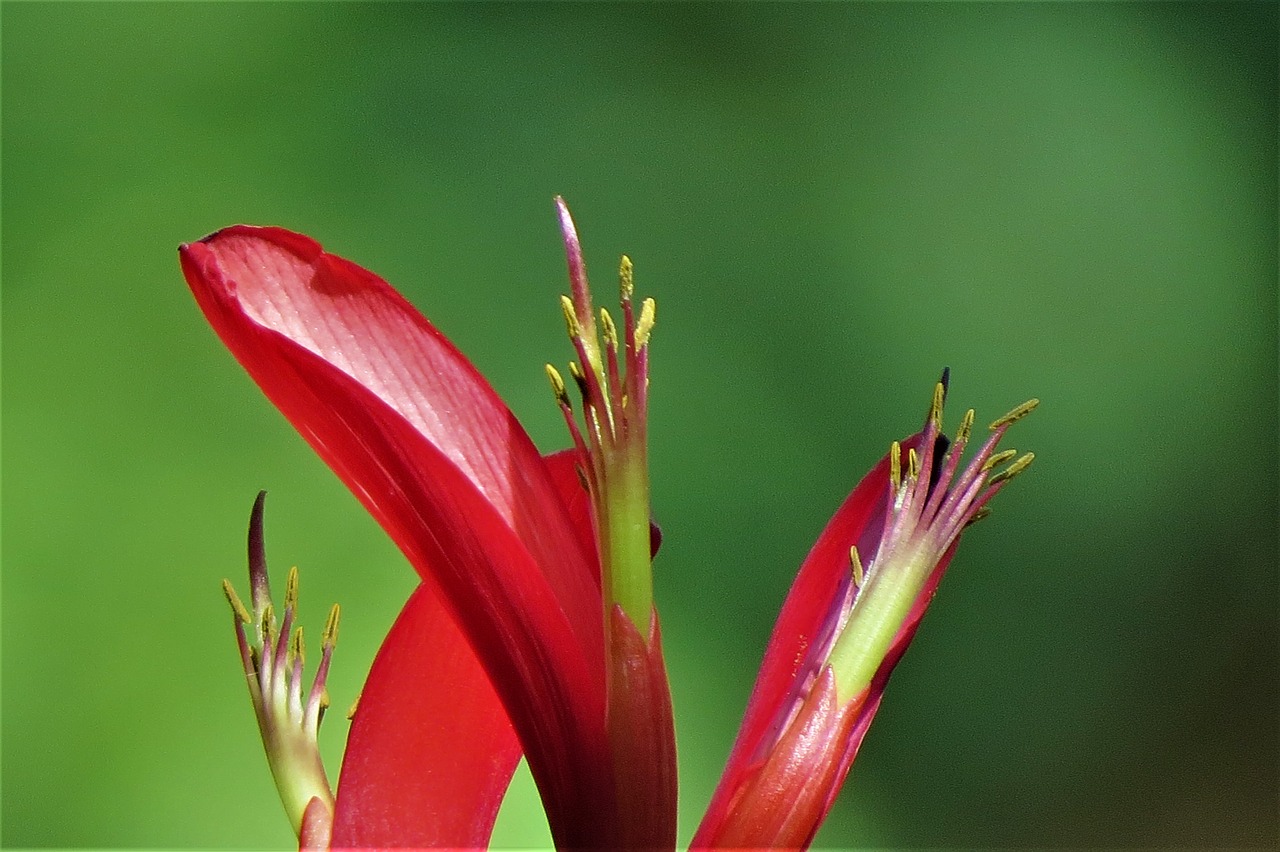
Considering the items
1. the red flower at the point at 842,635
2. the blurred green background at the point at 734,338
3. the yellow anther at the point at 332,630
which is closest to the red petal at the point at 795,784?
the red flower at the point at 842,635

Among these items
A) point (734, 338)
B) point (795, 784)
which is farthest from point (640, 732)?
point (734, 338)

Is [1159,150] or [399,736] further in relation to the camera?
[1159,150]

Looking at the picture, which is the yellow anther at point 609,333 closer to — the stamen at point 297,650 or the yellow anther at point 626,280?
the yellow anther at point 626,280

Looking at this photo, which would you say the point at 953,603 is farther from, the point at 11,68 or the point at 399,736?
the point at 11,68

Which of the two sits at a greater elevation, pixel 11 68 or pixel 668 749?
pixel 11 68

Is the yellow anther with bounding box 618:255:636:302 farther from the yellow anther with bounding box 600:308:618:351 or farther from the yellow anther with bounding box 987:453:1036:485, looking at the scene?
the yellow anther with bounding box 987:453:1036:485

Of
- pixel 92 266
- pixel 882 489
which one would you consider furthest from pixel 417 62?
pixel 882 489

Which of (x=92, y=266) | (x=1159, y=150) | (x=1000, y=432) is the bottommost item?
(x=1000, y=432)
